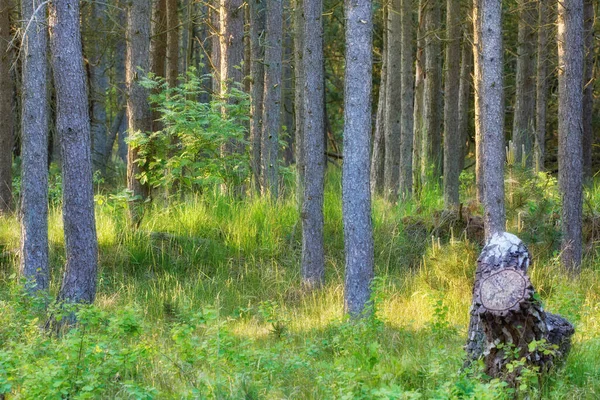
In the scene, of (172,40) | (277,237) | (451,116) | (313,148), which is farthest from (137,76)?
(451,116)

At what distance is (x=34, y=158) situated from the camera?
10109 mm

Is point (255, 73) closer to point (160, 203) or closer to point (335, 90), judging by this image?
point (160, 203)

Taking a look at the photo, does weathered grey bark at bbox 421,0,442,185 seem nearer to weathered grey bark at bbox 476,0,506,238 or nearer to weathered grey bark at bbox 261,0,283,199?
weathered grey bark at bbox 261,0,283,199

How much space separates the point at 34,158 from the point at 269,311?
147 inches

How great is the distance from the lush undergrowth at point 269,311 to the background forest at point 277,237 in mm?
34

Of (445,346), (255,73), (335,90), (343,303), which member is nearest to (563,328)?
(445,346)

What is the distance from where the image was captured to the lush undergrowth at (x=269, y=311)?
636 cm

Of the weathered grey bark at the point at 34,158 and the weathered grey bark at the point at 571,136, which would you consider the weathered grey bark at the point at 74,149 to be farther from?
the weathered grey bark at the point at 571,136

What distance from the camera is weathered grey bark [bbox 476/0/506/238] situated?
951cm

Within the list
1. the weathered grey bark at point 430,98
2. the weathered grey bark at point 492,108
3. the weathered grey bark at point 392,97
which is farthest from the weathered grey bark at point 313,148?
the weathered grey bark at point 430,98

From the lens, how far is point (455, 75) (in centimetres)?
1562

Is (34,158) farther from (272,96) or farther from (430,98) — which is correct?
(430,98)

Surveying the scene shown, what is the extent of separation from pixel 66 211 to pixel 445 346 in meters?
4.45

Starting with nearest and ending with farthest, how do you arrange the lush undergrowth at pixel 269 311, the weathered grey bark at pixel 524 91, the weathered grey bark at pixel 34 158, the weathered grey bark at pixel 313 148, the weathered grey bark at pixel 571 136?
1. the lush undergrowth at pixel 269 311
2. the weathered grey bark at pixel 34 158
3. the weathered grey bark at pixel 313 148
4. the weathered grey bark at pixel 571 136
5. the weathered grey bark at pixel 524 91
